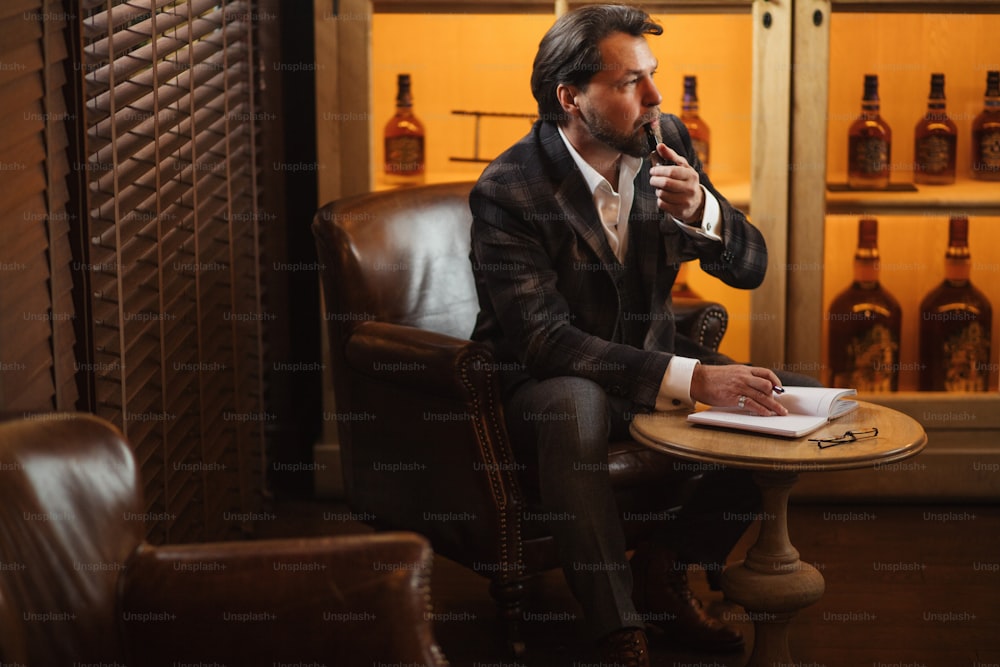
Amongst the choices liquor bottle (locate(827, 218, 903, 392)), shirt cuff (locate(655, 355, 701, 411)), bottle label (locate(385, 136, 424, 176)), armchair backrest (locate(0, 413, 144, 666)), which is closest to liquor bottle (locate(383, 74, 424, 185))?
bottle label (locate(385, 136, 424, 176))

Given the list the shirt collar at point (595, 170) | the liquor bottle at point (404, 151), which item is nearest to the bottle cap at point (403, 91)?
the liquor bottle at point (404, 151)

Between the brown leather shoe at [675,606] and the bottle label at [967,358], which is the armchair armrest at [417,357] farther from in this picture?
the bottle label at [967,358]

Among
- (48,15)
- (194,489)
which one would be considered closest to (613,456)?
(194,489)

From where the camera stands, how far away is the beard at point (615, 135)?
2223 millimetres

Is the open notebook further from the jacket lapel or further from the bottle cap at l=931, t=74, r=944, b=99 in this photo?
the bottle cap at l=931, t=74, r=944, b=99

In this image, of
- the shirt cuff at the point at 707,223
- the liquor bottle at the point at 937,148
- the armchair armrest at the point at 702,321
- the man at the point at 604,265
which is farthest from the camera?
the liquor bottle at the point at 937,148

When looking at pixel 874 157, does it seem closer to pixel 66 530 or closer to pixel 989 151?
pixel 989 151

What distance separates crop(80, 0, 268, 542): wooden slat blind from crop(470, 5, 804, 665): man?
60cm

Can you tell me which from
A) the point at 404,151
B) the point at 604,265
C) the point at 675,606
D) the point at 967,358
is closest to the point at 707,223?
the point at 604,265

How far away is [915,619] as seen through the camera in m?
2.35

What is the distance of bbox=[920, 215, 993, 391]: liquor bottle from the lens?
9.98ft

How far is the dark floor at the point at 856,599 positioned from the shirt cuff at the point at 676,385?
0.51 meters

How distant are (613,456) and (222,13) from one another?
4.30 feet

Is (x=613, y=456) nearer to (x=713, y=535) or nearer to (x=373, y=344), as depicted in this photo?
(x=713, y=535)
